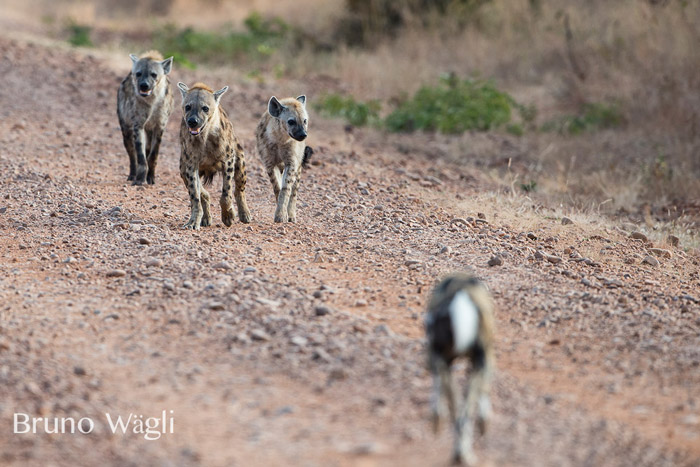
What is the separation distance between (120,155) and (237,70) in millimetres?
5295

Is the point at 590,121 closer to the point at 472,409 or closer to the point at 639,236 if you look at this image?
the point at 639,236

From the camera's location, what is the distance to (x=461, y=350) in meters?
3.58

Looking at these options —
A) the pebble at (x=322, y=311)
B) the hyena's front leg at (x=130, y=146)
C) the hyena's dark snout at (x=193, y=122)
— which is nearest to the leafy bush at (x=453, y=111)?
the hyena's front leg at (x=130, y=146)

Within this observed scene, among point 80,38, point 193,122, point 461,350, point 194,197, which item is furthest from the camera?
point 80,38

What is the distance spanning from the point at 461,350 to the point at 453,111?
888 cm

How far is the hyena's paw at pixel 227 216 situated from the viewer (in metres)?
7.25

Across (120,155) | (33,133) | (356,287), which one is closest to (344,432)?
(356,287)

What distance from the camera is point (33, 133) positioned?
408 inches

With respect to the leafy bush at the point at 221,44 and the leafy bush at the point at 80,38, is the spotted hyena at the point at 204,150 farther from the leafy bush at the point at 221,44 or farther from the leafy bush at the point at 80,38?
the leafy bush at the point at 80,38

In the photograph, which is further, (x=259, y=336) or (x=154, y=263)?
(x=154, y=263)

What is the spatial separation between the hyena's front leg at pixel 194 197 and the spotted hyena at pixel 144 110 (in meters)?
1.67

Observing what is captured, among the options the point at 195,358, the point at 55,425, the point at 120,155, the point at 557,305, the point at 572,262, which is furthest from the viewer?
the point at 120,155

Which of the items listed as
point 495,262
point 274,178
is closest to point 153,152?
point 274,178

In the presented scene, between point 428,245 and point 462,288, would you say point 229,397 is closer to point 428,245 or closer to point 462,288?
point 462,288
